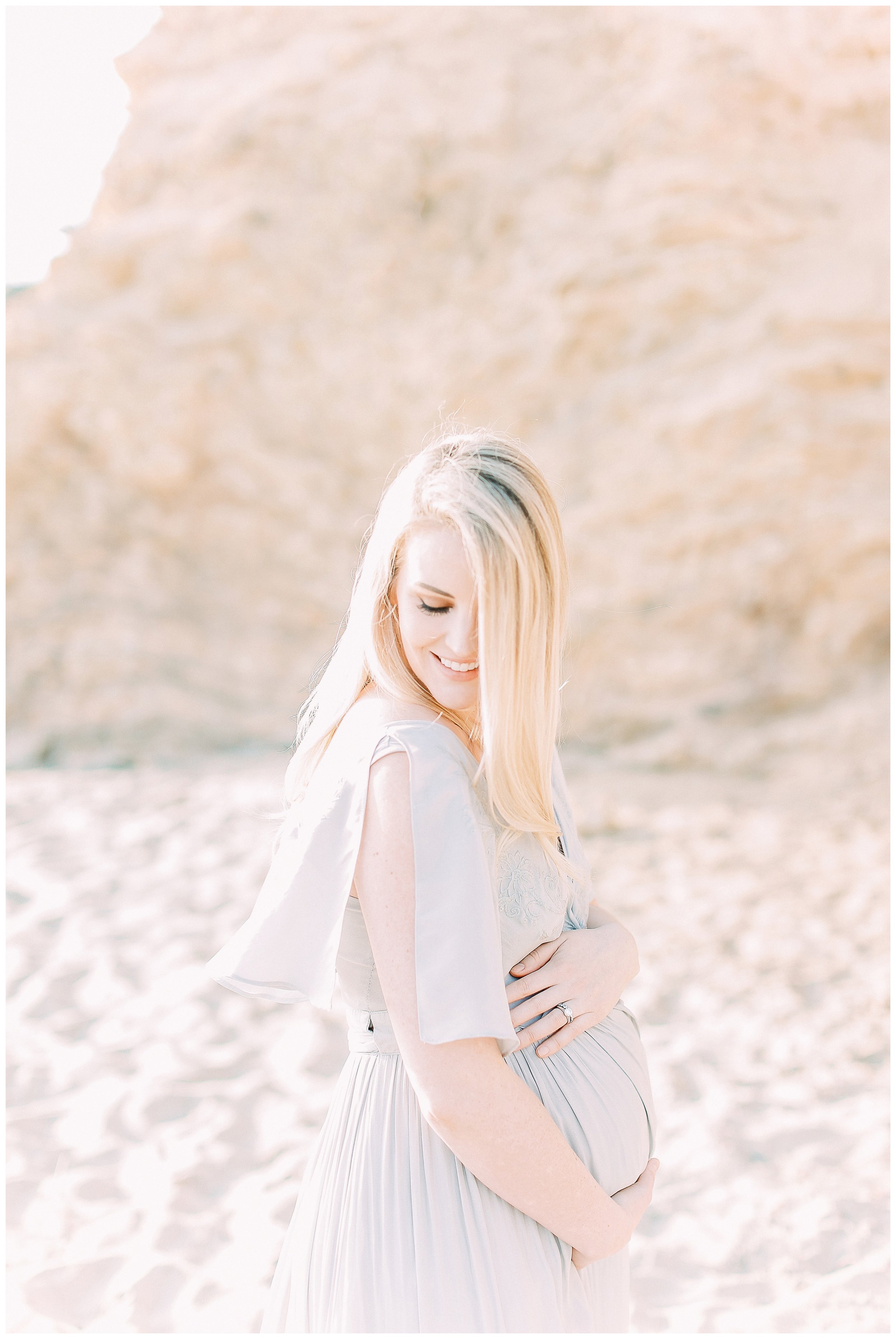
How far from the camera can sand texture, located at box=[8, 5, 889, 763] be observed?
6078mm

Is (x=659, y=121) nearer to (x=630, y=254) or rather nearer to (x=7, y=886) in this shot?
(x=630, y=254)

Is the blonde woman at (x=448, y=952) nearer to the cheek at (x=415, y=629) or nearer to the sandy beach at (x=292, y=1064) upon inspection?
the cheek at (x=415, y=629)

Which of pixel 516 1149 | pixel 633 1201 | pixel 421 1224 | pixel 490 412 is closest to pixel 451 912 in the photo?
pixel 516 1149

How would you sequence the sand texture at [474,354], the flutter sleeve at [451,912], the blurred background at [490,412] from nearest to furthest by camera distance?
1. the flutter sleeve at [451,912]
2. the blurred background at [490,412]
3. the sand texture at [474,354]

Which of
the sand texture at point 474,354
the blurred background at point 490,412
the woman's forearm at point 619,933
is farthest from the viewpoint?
the sand texture at point 474,354

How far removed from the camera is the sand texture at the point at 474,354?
19.9 ft

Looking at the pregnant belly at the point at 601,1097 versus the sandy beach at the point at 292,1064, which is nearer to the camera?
the pregnant belly at the point at 601,1097

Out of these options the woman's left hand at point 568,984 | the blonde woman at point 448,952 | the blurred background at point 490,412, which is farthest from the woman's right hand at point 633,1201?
the blurred background at point 490,412

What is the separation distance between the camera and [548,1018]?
1.11m

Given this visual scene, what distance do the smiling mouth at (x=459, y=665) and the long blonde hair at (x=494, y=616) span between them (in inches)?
0.5

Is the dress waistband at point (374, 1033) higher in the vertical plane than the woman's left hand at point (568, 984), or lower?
lower

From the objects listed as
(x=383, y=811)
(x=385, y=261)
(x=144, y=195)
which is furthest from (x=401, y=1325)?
(x=144, y=195)

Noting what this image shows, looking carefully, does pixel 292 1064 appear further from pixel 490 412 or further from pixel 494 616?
pixel 490 412

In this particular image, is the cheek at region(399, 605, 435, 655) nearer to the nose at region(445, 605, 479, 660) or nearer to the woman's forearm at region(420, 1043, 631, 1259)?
the nose at region(445, 605, 479, 660)
